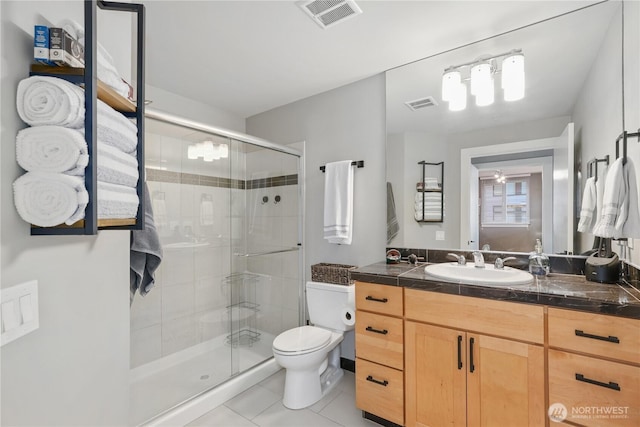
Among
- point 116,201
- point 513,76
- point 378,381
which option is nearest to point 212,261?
point 378,381

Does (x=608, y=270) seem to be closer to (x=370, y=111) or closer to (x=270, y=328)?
(x=370, y=111)

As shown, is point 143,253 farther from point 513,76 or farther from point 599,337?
→ point 513,76

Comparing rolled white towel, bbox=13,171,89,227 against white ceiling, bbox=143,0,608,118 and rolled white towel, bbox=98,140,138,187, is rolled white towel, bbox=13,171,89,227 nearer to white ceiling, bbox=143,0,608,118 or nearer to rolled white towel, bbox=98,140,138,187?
rolled white towel, bbox=98,140,138,187

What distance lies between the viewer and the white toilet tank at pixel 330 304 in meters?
2.21

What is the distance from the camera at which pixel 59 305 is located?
0.76 metres

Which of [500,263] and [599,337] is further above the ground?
[500,263]

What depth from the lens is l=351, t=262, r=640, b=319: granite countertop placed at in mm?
1186

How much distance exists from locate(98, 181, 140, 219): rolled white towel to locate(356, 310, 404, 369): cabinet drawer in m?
1.40

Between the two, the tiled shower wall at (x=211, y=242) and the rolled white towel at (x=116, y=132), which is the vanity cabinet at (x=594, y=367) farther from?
the tiled shower wall at (x=211, y=242)

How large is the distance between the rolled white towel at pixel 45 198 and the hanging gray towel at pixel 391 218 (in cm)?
199

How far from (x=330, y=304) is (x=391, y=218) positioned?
82cm

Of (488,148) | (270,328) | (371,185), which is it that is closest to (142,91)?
(371,185)

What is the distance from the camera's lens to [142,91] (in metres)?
0.94

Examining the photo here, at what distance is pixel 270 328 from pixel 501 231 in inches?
82.0
